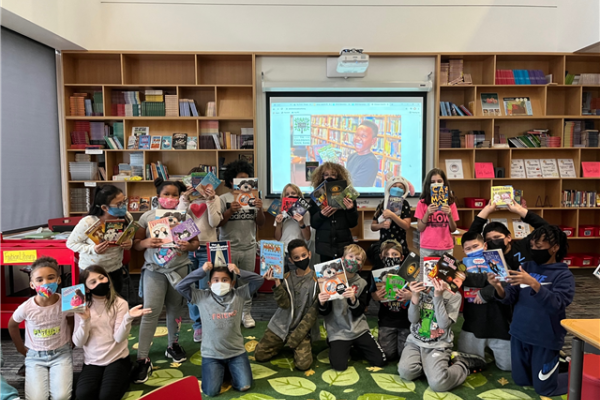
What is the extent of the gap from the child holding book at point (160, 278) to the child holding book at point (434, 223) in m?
1.95

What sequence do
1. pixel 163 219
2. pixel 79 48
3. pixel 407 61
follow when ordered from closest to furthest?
pixel 163 219 → pixel 79 48 → pixel 407 61

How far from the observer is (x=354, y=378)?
2.66 m

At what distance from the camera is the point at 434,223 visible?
3.50 metres

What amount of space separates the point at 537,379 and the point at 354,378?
1.11 metres

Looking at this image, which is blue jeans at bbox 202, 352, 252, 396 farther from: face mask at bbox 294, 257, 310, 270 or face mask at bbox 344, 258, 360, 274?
face mask at bbox 344, 258, 360, 274

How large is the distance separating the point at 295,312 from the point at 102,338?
1.30 metres

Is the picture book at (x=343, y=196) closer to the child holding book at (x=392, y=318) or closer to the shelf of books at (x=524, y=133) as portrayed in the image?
the child holding book at (x=392, y=318)

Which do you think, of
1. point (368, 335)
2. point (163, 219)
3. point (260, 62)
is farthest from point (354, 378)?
point (260, 62)

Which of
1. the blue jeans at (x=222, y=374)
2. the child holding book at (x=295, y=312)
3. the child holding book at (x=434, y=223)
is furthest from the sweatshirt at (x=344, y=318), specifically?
the child holding book at (x=434, y=223)

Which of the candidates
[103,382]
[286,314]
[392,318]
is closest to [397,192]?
[392,318]

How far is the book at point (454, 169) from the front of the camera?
18.0 feet

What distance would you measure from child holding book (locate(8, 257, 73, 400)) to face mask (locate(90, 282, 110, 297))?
24 centimetres

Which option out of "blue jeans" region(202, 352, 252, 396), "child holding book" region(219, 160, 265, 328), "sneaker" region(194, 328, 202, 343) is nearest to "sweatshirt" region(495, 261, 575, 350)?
"blue jeans" region(202, 352, 252, 396)

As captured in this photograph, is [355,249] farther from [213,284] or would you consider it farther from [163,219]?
[163,219]
